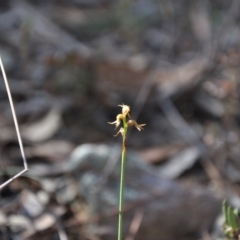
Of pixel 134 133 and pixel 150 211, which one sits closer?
pixel 150 211

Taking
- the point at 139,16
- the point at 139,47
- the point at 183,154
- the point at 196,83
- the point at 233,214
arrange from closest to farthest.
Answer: the point at 233,214, the point at 183,154, the point at 196,83, the point at 139,47, the point at 139,16

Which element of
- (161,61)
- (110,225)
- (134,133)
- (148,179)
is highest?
(161,61)

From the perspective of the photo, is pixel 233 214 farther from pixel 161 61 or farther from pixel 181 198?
pixel 161 61

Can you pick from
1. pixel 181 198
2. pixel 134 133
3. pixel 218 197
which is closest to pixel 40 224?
pixel 181 198

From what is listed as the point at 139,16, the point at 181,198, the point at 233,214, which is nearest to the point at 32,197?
the point at 181,198

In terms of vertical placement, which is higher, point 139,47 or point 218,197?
point 139,47

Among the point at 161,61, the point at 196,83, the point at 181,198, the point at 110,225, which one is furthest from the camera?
the point at 161,61
